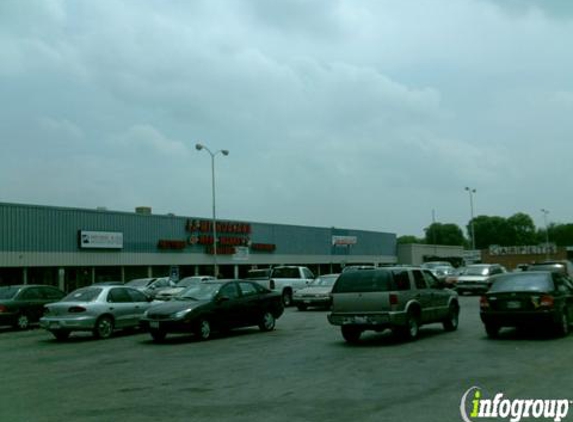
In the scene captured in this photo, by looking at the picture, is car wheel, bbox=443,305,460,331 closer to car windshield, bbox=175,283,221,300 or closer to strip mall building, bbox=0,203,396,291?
car windshield, bbox=175,283,221,300

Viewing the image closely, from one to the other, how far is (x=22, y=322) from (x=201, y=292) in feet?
25.8

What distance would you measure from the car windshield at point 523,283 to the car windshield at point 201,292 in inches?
286

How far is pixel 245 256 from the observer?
4750 cm

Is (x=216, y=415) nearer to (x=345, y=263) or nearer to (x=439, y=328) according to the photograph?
(x=439, y=328)

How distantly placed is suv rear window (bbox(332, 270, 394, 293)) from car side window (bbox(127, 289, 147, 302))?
24.9ft

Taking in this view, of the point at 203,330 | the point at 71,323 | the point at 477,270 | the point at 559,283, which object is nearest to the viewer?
the point at 559,283

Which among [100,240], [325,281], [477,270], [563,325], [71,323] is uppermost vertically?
Answer: [100,240]

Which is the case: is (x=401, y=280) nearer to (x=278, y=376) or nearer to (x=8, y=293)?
(x=278, y=376)

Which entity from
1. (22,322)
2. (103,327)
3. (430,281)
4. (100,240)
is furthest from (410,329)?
(100,240)

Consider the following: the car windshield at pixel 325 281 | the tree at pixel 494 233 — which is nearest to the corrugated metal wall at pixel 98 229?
the car windshield at pixel 325 281

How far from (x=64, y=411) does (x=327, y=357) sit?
6.22 metres

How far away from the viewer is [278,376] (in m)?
12.1

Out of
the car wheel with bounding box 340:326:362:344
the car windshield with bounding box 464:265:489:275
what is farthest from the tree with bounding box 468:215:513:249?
the car wheel with bounding box 340:326:362:344

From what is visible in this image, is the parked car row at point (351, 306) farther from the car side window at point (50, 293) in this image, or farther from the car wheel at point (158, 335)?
the car side window at point (50, 293)
